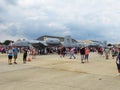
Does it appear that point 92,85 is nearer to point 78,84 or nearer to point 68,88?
point 78,84

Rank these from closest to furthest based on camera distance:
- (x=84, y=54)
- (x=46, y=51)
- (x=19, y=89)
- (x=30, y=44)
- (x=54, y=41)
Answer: (x=19, y=89)
(x=84, y=54)
(x=46, y=51)
(x=30, y=44)
(x=54, y=41)

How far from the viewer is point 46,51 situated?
168 feet

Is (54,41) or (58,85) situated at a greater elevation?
(54,41)

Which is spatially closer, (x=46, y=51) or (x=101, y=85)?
(x=101, y=85)

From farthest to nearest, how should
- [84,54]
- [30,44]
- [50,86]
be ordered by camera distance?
[30,44], [84,54], [50,86]

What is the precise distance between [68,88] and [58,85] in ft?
2.56

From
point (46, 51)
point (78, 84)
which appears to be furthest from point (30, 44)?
point (78, 84)

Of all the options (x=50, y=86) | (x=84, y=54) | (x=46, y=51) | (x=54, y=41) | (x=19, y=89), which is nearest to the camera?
(x=19, y=89)

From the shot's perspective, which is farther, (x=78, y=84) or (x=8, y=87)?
(x=78, y=84)

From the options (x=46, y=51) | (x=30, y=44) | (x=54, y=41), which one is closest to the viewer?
(x=46, y=51)

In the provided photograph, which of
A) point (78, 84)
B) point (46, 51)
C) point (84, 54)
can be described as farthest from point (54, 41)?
point (78, 84)

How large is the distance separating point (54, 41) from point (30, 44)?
35.7 feet

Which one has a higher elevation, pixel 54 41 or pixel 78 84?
pixel 54 41

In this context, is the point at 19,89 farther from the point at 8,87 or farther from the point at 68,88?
the point at 68,88
